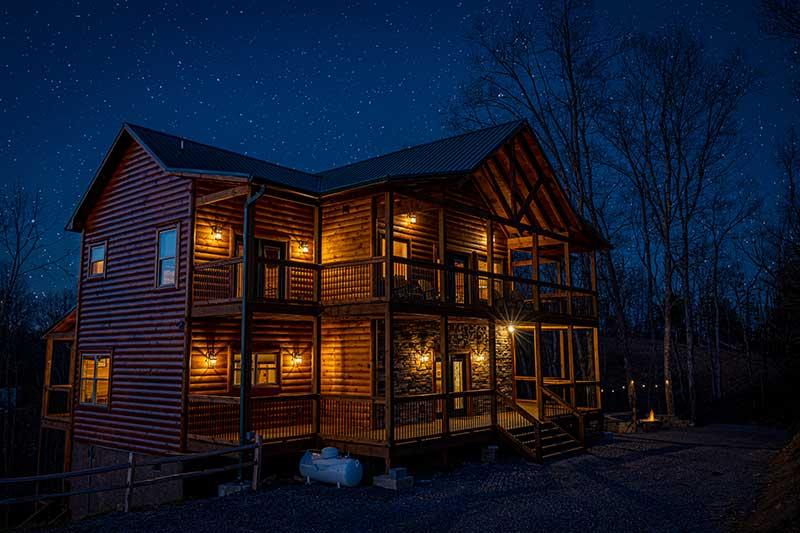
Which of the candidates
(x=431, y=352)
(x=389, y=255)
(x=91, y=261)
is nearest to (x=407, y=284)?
(x=389, y=255)

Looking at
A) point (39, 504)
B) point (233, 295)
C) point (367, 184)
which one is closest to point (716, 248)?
point (367, 184)

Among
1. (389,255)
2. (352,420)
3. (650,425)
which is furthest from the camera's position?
(650,425)

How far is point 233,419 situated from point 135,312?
4.63m

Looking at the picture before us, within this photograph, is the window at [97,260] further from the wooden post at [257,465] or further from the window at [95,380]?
the wooden post at [257,465]

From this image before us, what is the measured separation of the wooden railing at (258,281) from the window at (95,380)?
512cm

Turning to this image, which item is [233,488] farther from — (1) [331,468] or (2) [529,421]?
(2) [529,421]

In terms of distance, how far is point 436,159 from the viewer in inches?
744

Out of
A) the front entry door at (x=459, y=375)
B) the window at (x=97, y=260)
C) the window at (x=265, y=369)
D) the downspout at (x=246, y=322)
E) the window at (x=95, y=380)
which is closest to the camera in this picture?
the downspout at (x=246, y=322)

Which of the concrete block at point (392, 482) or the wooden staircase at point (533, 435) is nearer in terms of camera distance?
the concrete block at point (392, 482)

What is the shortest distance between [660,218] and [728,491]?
18.6m

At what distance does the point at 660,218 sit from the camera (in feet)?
94.7

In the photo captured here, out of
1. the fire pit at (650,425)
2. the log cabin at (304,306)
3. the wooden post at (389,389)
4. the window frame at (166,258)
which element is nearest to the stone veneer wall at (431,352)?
the log cabin at (304,306)

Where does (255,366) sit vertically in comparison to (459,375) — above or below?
above

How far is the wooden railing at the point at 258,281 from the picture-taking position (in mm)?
15016
